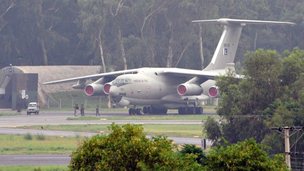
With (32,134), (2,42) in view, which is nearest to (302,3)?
(2,42)

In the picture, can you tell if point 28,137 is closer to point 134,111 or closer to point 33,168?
point 33,168

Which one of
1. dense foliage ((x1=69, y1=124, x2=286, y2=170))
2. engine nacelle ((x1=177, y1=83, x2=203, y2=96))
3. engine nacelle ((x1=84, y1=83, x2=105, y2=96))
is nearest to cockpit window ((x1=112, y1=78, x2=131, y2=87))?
engine nacelle ((x1=84, y1=83, x2=105, y2=96))

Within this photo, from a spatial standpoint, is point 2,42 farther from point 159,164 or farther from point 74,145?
point 159,164

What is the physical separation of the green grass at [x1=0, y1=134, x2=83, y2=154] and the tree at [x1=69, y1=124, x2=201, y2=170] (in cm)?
2478

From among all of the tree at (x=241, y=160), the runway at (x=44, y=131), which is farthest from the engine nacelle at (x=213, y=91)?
the tree at (x=241, y=160)

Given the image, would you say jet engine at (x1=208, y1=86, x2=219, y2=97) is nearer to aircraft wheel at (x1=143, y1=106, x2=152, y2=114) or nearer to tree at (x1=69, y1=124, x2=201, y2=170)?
aircraft wheel at (x1=143, y1=106, x2=152, y2=114)

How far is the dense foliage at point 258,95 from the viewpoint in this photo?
42.9 metres

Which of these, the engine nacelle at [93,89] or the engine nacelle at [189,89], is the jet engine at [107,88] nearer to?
the engine nacelle at [93,89]

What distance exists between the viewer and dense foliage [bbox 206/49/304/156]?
42875 millimetres

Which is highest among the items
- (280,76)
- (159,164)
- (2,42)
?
(2,42)

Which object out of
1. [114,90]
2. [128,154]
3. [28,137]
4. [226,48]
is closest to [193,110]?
[114,90]

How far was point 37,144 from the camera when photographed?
51.0 metres

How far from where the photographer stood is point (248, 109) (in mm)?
44375

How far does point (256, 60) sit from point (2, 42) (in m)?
59.7
